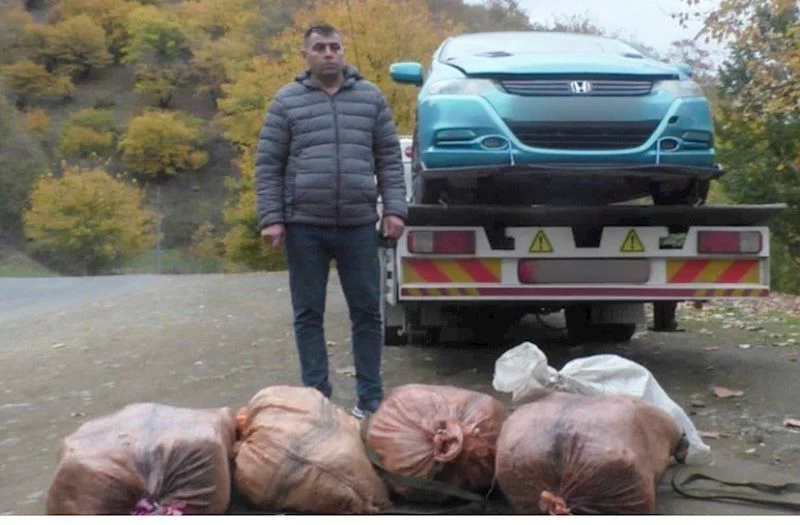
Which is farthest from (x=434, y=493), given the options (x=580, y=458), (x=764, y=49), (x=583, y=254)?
(x=764, y=49)

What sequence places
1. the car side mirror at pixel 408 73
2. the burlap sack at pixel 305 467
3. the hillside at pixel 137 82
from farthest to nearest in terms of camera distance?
the hillside at pixel 137 82, the car side mirror at pixel 408 73, the burlap sack at pixel 305 467

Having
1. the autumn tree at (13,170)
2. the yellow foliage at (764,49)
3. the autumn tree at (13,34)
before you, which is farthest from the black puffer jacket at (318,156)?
the autumn tree at (13,34)

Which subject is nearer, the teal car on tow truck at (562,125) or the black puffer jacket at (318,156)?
the black puffer jacket at (318,156)

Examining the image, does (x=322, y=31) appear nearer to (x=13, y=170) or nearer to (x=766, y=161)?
(x=766, y=161)

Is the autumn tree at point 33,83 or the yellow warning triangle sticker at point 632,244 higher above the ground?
the autumn tree at point 33,83

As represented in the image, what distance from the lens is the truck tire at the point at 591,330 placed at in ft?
27.7

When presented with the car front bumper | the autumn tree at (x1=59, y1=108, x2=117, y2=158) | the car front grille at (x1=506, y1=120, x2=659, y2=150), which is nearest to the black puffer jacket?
the car front bumper

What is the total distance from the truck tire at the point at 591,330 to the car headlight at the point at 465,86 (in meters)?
2.30

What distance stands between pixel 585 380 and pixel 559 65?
225 centimetres

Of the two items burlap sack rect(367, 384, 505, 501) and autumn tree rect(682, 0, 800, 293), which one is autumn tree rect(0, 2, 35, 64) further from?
burlap sack rect(367, 384, 505, 501)

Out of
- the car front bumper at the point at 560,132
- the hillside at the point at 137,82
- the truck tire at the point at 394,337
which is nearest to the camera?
the car front bumper at the point at 560,132

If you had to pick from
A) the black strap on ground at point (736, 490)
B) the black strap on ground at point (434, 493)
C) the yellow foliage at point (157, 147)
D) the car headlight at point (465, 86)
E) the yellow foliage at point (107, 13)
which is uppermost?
the yellow foliage at point (107, 13)

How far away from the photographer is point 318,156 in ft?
18.6

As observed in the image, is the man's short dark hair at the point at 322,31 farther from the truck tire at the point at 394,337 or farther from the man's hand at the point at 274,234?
the truck tire at the point at 394,337
